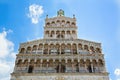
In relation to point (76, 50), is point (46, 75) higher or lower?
lower

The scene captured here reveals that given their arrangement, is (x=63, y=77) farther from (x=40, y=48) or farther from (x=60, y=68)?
(x=40, y=48)

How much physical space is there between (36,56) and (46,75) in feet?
7.62

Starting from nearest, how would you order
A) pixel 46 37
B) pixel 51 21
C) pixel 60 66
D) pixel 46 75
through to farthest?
pixel 46 75 < pixel 60 66 < pixel 46 37 < pixel 51 21

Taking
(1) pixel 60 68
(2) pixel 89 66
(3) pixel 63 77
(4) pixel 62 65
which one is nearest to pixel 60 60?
(4) pixel 62 65

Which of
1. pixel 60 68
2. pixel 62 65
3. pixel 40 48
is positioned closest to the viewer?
pixel 60 68

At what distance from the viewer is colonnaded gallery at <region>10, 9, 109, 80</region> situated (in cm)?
1556

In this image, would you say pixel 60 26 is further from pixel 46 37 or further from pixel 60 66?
pixel 60 66

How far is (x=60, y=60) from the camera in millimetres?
16781

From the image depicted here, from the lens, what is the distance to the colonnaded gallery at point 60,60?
51.1 ft

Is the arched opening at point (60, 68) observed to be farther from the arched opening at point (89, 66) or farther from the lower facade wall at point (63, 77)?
the arched opening at point (89, 66)

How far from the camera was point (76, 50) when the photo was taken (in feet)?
58.4

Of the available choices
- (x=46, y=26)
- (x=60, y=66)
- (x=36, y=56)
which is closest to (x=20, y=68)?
(x=36, y=56)

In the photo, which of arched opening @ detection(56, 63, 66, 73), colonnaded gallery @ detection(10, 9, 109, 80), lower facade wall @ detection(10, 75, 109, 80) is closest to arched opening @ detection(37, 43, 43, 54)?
colonnaded gallery @ detection(10, 9, 109, 80)

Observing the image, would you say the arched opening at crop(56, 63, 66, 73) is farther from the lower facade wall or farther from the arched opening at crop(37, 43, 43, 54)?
the arched opening at crop(37, 43, 43, 54)
